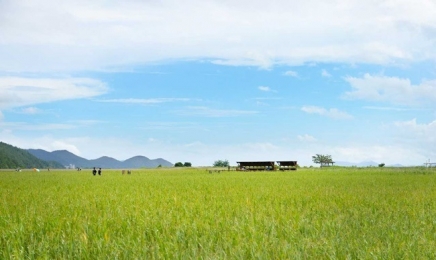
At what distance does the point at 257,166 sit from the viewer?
7394cm

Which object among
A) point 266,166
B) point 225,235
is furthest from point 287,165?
point 225,235

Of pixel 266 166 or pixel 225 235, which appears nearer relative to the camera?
pixel 225 235

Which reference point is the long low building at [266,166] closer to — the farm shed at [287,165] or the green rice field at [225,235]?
the farm shed at [287,165]

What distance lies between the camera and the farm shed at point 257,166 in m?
A: 73.9

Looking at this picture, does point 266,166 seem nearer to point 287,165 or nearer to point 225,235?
point 287,165

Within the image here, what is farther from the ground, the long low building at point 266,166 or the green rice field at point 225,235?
the long low building at point 266,166

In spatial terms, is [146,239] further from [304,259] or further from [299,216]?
[299,216]

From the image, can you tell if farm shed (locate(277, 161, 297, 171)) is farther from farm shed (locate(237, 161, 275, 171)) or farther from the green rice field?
the green rice field

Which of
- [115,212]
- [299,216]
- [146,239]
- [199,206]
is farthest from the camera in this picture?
[199,206]

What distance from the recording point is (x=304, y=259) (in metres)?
6.34

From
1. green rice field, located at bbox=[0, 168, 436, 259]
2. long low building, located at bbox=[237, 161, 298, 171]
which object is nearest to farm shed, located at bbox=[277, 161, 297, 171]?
long low building, located at bbox=[237, 161, 298, 171]

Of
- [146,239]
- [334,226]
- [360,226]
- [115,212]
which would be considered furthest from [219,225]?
[115,212]

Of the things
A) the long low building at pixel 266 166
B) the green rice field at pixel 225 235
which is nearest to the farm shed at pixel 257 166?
the long low building at pixel 266 166

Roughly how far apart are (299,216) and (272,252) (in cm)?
385
